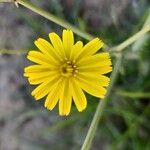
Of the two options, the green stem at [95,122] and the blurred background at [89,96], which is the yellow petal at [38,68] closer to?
the green stem at [95,122]

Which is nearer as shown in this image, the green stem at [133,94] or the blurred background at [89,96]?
the green stem at [133,94]

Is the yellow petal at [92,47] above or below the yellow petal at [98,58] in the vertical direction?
above

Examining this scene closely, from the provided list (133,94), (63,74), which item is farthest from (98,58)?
(133,94)

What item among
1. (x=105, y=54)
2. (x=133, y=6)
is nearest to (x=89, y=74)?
(x=105, y=54)

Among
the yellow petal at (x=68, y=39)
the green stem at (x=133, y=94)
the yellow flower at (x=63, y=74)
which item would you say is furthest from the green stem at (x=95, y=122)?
the green stem at (x=133, y=94)

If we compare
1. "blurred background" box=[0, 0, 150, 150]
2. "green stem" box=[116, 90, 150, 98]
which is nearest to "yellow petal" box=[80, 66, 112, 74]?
"blurred background" box=[0, 0, 150, 150]

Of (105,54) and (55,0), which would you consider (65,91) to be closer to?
(105,54)
